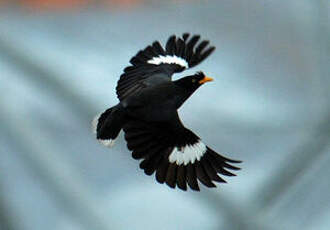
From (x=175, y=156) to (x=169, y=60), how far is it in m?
0.29

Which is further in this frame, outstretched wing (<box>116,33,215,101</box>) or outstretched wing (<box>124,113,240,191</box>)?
outstretched wing (<box>116,33,215,101</box>)

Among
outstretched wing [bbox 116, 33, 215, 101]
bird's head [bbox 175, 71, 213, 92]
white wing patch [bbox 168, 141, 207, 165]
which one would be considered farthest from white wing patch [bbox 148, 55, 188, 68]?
white wing patch [bbox 168, 141, 207, 165]

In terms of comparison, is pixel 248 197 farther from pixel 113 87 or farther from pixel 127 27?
pixel 127 27

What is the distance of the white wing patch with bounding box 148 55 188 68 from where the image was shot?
5.61ft

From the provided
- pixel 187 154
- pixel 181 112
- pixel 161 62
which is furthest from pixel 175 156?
pixel 181 112

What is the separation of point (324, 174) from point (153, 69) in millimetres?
595

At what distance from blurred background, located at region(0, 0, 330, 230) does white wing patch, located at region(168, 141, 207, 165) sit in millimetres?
282

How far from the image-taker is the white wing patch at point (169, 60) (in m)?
1.71

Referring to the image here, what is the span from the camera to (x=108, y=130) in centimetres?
155

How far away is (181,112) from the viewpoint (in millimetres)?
2152

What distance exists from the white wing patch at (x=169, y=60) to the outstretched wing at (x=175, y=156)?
0.24 m

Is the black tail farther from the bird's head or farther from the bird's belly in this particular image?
the bird's head

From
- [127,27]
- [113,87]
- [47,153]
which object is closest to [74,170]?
[47,153]

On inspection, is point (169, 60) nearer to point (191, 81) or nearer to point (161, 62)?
point (161, 62)
